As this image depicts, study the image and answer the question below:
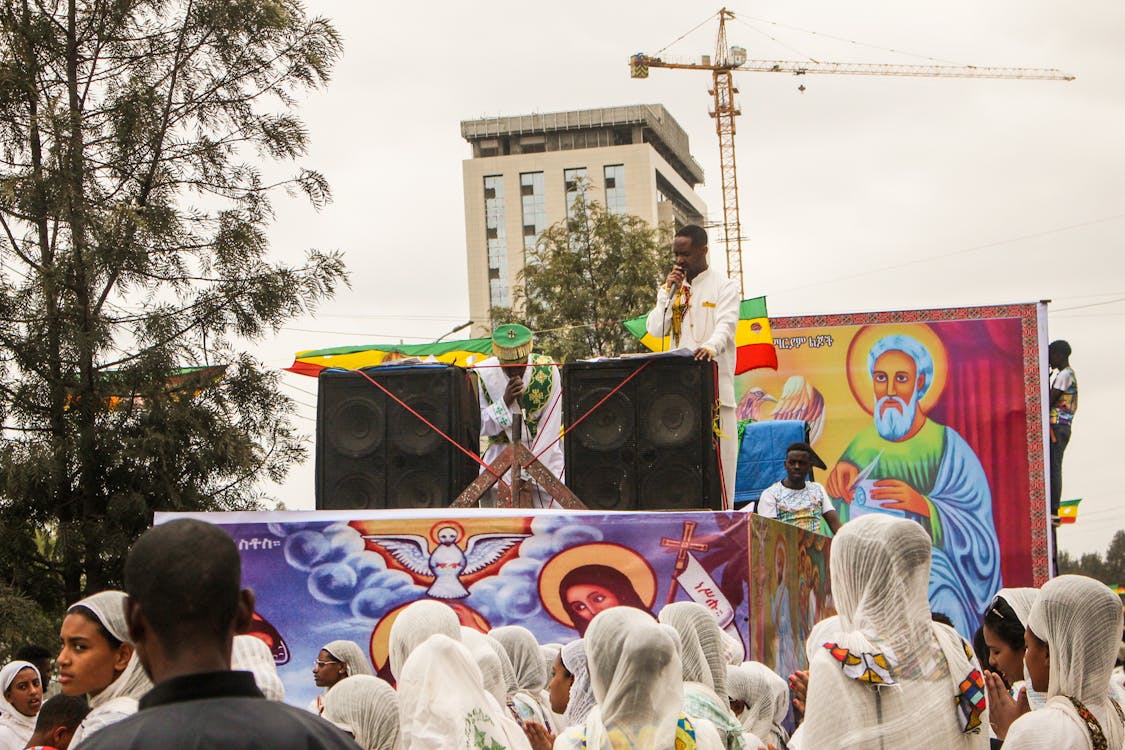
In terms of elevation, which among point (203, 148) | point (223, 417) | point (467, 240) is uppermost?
point (467, 240)

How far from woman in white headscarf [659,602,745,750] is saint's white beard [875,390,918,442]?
13762 millimetres

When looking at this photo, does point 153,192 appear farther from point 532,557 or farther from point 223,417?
point 532,557

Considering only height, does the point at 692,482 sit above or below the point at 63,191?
below

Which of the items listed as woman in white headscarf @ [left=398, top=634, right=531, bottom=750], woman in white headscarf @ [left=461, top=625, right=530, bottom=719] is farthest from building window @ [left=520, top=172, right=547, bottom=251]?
woman in white headscarf @ [left=398, top=634, right=531, bottom=750]

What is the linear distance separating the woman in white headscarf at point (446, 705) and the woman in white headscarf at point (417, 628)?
0.42 metres

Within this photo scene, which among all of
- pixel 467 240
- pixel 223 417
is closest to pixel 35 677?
pixel 223 417

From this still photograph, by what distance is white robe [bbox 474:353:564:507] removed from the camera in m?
10.1

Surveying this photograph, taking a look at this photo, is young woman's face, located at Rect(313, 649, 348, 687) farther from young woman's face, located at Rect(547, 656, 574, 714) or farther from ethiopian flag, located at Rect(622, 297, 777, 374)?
ethiopian flag, located at Rect(622, 297, 777, 374)

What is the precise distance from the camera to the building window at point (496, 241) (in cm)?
9925

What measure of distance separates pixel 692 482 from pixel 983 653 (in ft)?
6.52

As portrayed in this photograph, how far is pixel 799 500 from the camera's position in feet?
32.9

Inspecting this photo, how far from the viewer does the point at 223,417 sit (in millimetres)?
11102

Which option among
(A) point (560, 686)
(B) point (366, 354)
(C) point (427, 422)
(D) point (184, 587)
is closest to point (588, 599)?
(C) point (427, 422)

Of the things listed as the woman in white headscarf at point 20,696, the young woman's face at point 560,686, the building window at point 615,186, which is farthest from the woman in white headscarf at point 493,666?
the building window at point 615,186
